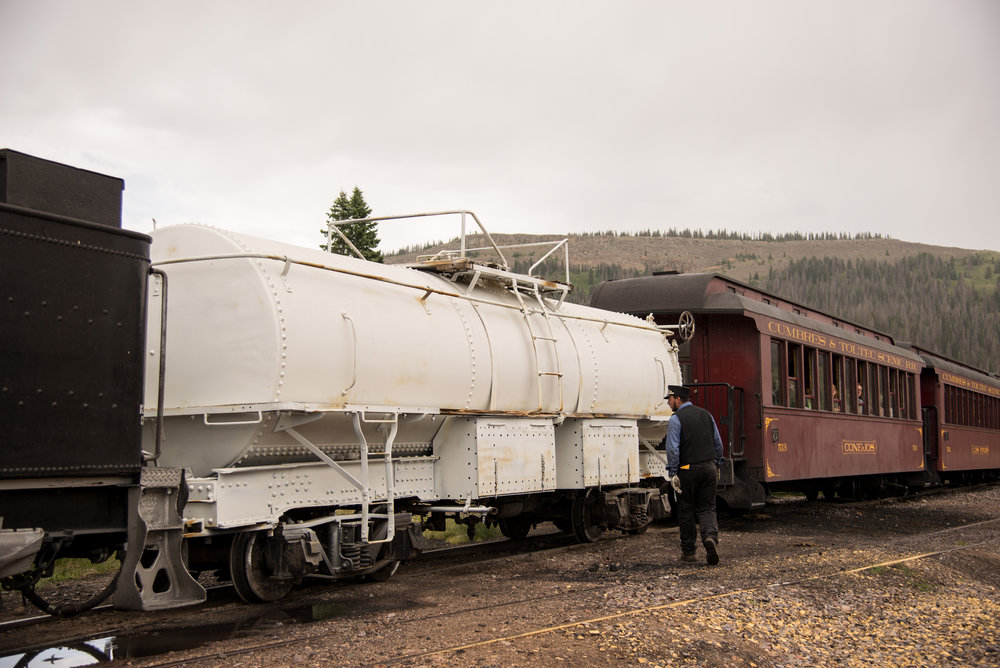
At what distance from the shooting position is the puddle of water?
5738 millimetres

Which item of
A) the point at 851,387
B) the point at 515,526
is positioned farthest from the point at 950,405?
the point at 515,526

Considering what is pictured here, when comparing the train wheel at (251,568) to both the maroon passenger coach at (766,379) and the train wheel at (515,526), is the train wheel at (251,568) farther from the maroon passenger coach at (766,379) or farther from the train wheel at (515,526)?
the maroon passenger coach at (766,379)

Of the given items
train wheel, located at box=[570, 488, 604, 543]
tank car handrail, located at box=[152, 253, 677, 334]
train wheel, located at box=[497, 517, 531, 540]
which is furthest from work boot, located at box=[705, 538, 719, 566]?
tank car handrail, located at box=[152, 253, 677, 334]

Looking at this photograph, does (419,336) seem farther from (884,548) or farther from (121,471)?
(884,548)

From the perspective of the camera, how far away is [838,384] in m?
16.5

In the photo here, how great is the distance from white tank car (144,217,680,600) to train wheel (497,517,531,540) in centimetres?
110

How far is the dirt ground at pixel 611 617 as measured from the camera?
5.86m

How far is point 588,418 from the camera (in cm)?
1123

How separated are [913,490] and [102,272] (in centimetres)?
2434

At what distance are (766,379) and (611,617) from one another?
8.03 metres

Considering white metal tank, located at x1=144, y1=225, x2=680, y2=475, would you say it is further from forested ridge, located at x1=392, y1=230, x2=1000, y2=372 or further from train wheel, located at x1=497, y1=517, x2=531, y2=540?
forested ridge, located at x1=392, y1=230, x2=1000, y2=372

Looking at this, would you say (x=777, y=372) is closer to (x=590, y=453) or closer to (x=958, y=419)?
(x=590, y=453)

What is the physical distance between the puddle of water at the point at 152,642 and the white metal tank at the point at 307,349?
1289 mm

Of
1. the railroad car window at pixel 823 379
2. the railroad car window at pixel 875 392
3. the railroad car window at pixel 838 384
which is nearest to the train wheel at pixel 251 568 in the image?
the railroad car window at pixel 823 379
